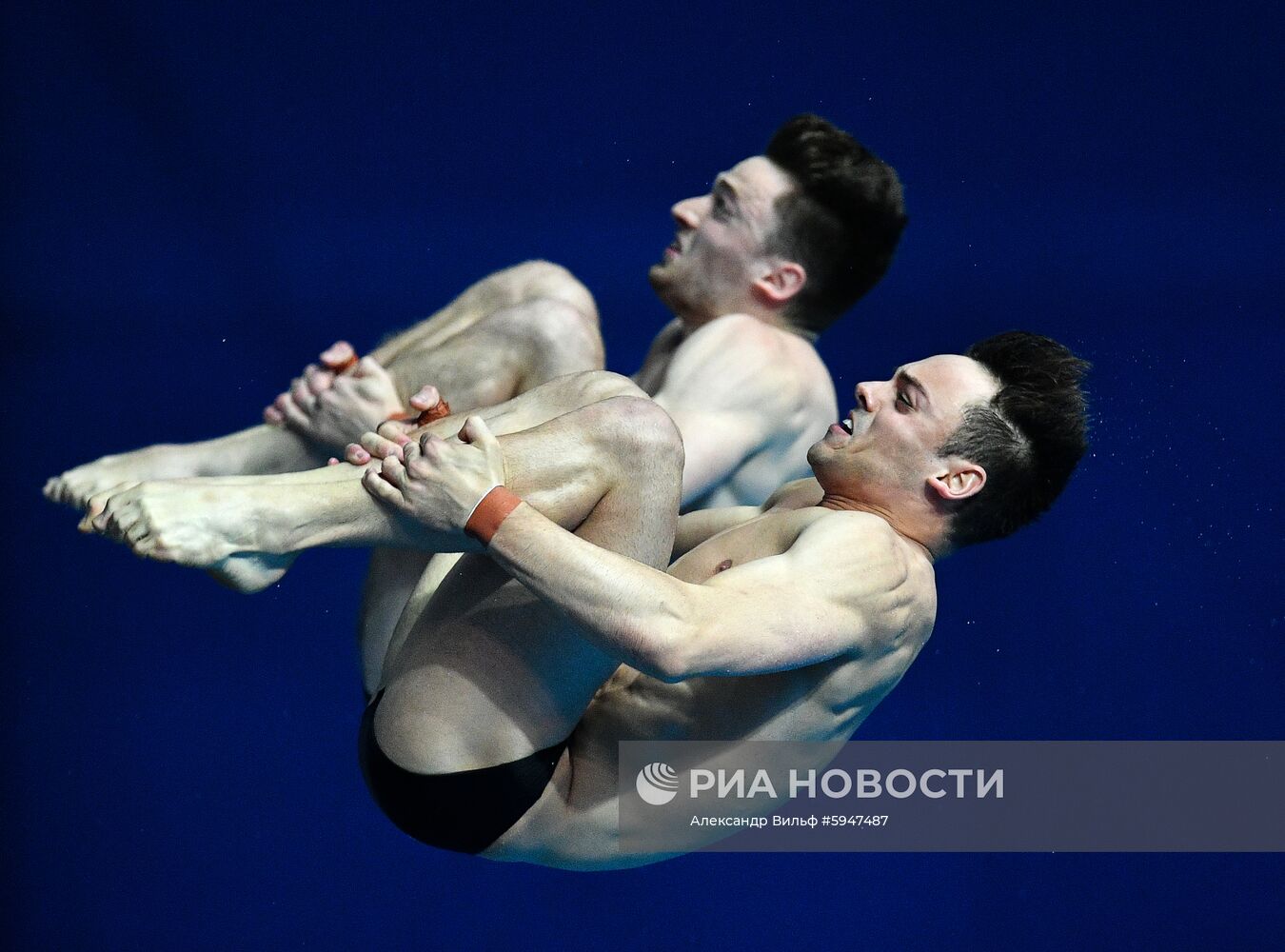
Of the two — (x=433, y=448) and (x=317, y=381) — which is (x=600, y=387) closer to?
(x=433, y=448)

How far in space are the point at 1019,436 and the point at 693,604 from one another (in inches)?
25.8

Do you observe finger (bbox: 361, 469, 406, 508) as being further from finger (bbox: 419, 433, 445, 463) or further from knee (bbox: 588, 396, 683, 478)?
knee (bbox: 588, 396, 683, 478)

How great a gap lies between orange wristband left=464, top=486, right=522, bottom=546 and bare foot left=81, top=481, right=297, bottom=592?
245 millimetres

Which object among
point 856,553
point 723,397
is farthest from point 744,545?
point 723,397

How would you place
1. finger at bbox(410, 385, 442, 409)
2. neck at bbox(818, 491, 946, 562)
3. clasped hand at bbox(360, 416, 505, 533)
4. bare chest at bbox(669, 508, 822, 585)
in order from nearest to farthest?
clasped hand at bbox(360, 416, 505, 533)
bare chest at bbox(669, 508, 822, 585)
neck at bbox(818, 491, 946, 562)
finger at bbox(410, 385, 442, 409)

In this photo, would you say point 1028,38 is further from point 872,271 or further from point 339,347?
point 339,347

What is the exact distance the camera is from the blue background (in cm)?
423

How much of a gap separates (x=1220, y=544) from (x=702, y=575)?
243 cm

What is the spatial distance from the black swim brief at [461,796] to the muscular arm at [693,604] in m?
0.33

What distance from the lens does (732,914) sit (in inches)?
169

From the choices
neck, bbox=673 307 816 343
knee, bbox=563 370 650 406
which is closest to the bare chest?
knee, bbox=563 370 650 406

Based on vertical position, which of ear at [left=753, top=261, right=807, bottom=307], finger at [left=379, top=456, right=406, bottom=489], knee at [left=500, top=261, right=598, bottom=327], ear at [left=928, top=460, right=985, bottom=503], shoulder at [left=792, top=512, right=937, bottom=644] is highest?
ear at [left=753, top=261, right=807, bottom=307]

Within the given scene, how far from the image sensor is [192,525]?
1831mm

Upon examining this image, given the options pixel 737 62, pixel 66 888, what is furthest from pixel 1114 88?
pixel 66 888
